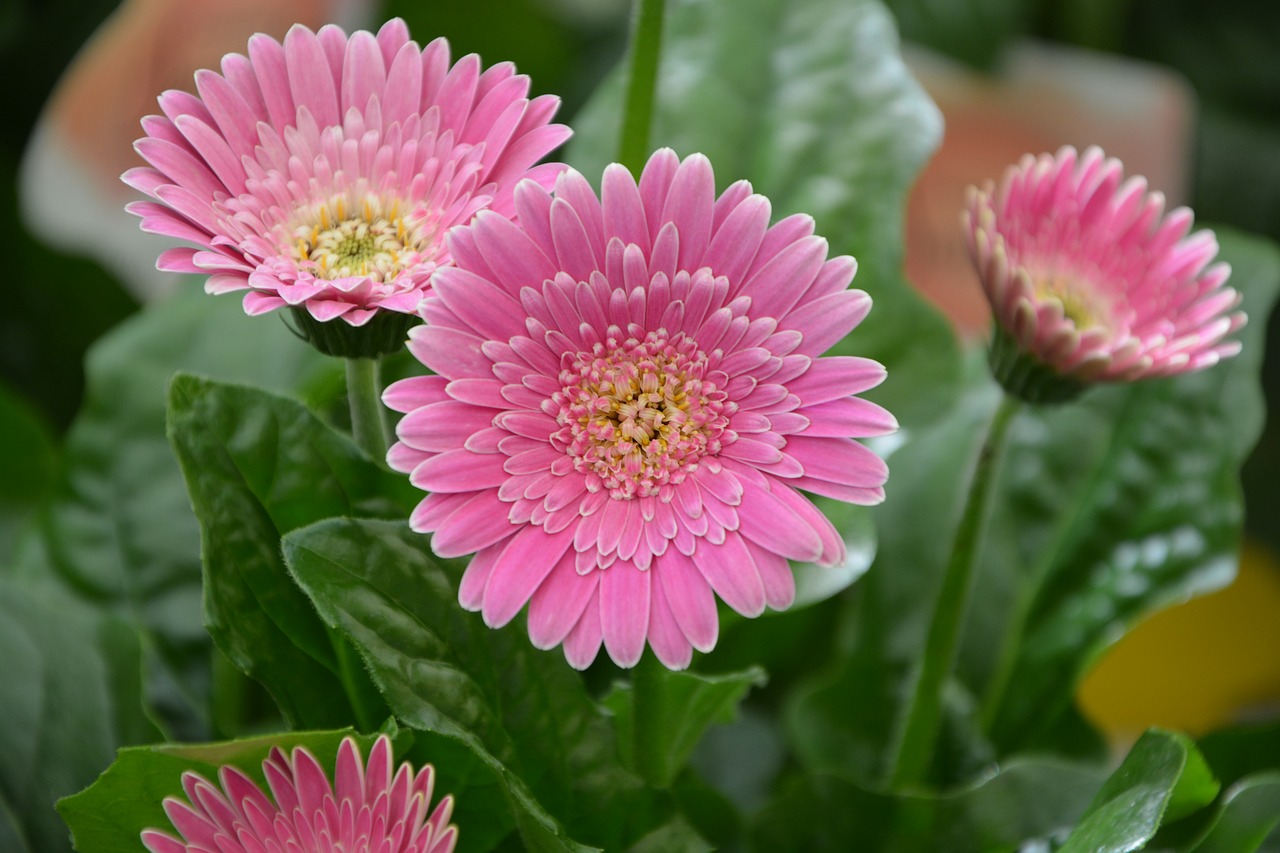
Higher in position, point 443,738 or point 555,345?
point 555,345

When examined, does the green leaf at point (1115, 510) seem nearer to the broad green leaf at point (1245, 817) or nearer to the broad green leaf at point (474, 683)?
the broad green leaf at point (1245, 817)

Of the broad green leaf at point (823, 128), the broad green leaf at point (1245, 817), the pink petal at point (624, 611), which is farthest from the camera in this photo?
the broad green leaf at point (823, 128)

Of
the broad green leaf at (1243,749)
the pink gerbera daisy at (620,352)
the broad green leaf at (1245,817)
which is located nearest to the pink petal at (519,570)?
the pink gerbera daisy at (620,352)

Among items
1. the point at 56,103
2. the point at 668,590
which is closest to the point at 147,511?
the point at 56,103

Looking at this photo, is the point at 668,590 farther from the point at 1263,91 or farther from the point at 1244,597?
the point at 1263,91

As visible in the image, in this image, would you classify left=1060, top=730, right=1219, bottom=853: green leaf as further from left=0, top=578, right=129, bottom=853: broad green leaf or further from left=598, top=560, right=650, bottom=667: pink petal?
left=0, top=578, right=129, bottom=853: broad green leaf

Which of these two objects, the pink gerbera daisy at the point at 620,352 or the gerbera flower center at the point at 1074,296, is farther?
the gerbera flower center at the point at 1074,296
